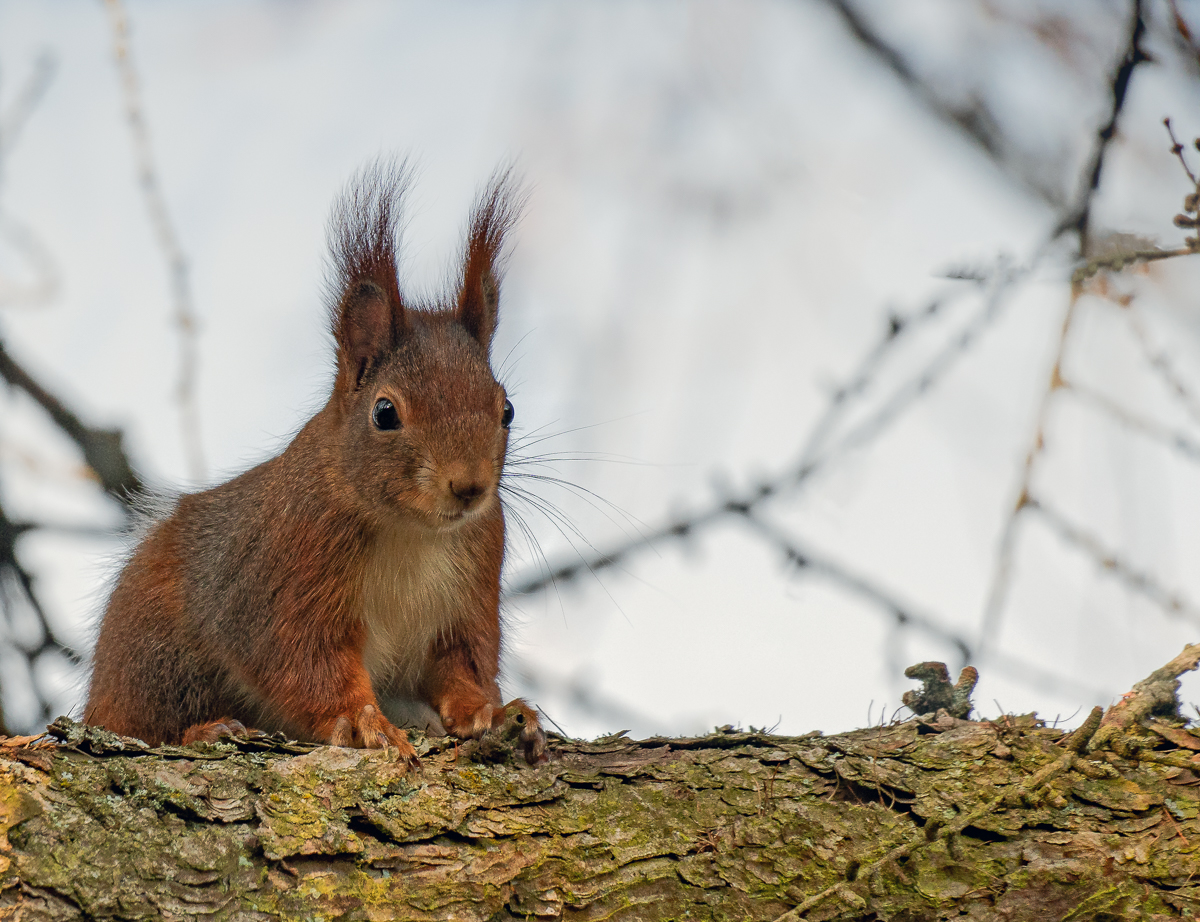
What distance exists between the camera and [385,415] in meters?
2.62

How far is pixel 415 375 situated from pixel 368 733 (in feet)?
2.86

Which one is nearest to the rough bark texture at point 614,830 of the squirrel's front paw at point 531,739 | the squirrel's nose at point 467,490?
the squirrel's front paw at point 531,739

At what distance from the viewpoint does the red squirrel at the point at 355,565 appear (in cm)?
250

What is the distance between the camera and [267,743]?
6.63ft

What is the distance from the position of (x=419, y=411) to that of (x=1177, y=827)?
1.72 metres

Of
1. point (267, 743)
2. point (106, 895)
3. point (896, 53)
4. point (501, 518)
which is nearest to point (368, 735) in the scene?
point (267, 743)

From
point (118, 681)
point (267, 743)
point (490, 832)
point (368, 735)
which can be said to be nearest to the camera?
point (490, 832)

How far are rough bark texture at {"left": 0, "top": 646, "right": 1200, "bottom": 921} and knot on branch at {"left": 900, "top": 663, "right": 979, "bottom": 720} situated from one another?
0.51ft

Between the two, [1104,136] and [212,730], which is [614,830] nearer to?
[212,730]

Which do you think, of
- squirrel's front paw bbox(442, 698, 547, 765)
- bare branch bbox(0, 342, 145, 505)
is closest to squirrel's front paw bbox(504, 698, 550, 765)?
squirrel's front paw bbox(442, 698, 547, 765)

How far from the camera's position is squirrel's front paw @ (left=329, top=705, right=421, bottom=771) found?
2.11m

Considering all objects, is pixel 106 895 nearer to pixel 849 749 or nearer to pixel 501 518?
pixel 849 749

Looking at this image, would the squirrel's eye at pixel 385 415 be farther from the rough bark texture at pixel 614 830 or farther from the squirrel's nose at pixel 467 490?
the rough bark texture at pixel 614 830

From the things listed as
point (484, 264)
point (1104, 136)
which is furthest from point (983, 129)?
point (484, 264)
